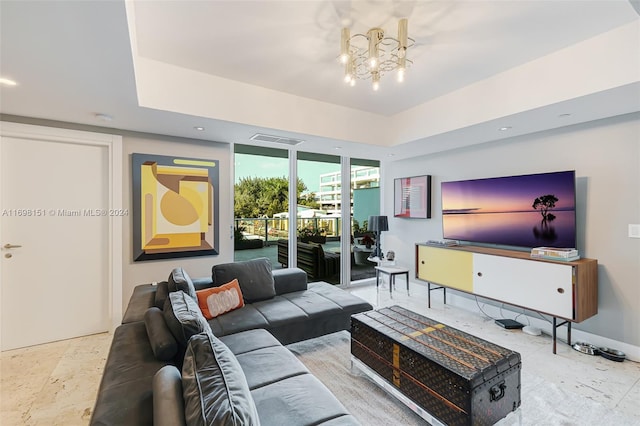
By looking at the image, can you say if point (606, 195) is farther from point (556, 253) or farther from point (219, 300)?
point (219, 300)

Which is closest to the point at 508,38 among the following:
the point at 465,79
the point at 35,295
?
the point at 465,79

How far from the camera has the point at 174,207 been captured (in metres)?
3.52

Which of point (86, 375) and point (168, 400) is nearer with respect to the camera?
point (168, 400)

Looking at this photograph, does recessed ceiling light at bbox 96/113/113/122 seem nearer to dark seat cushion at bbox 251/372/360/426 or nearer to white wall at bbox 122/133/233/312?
white wall at bbox 122/133/233/312

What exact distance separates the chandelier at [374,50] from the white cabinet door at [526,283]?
2332 millimetres

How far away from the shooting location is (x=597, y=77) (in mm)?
2201

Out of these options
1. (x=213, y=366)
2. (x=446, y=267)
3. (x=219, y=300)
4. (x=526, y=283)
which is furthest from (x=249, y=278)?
(x=526, y=283)

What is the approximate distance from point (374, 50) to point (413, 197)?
303 centimetres

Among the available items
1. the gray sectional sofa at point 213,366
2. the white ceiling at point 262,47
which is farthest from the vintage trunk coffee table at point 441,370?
the white ceiling at point 262,47

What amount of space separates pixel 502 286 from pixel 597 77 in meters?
2.10

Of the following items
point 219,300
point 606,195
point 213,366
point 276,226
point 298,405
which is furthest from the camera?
point 276,226

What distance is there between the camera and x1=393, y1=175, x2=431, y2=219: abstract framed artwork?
4.50 meters

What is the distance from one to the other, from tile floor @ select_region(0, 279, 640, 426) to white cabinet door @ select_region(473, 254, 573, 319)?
420mm

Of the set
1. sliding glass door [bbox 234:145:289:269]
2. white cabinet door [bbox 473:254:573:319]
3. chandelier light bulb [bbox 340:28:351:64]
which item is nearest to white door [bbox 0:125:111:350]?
sliding glass door [bbox 234:145:289:269]
